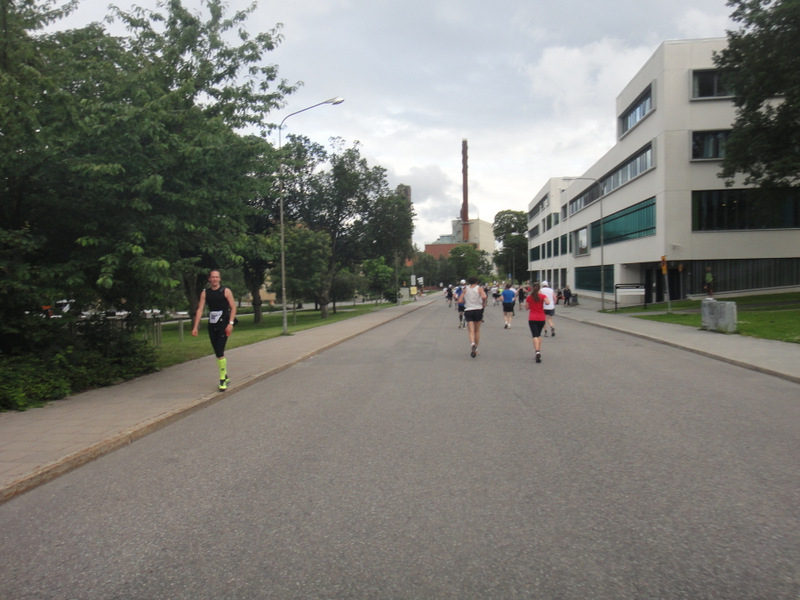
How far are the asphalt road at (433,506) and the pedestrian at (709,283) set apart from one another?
27.0m

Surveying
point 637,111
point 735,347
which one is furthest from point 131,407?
point 637,111

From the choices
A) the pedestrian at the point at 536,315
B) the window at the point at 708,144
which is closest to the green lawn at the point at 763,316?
the pedestrian at the point at 536,315

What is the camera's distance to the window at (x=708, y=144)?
34250mm

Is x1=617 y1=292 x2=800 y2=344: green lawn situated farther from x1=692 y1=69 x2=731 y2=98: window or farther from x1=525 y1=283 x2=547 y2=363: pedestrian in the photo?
x1=692 y1=69 x2=731 y2=98: window

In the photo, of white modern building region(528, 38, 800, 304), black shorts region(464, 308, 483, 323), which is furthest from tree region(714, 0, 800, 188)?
black shorts region(464, 308, 483, 323)

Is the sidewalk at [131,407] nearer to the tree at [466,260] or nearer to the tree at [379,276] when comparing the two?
the tree at [379,276]

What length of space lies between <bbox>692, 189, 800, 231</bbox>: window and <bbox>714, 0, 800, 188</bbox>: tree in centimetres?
474

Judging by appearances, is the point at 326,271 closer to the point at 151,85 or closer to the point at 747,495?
the point at 151,85

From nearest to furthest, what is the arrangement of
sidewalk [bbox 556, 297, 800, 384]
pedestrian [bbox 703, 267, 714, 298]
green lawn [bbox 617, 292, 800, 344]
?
sidewalk [bbox 556, 297, 800, 384] < green lawn [bbox 617, 292, 800, 344] < pedestrian [bbox 703, 267, 714, 298]

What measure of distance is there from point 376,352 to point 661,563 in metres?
12.5

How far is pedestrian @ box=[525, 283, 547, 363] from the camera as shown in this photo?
41.8 ft

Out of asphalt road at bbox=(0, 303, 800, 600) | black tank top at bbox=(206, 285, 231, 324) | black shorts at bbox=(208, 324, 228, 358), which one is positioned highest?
black tank top at bbox=(206, 285, 231, 324)

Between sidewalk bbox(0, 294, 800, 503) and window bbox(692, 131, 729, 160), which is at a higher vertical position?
window bbox(692, 131, 729, 160)

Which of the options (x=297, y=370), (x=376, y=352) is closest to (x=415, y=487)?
(x=297, y=370)
